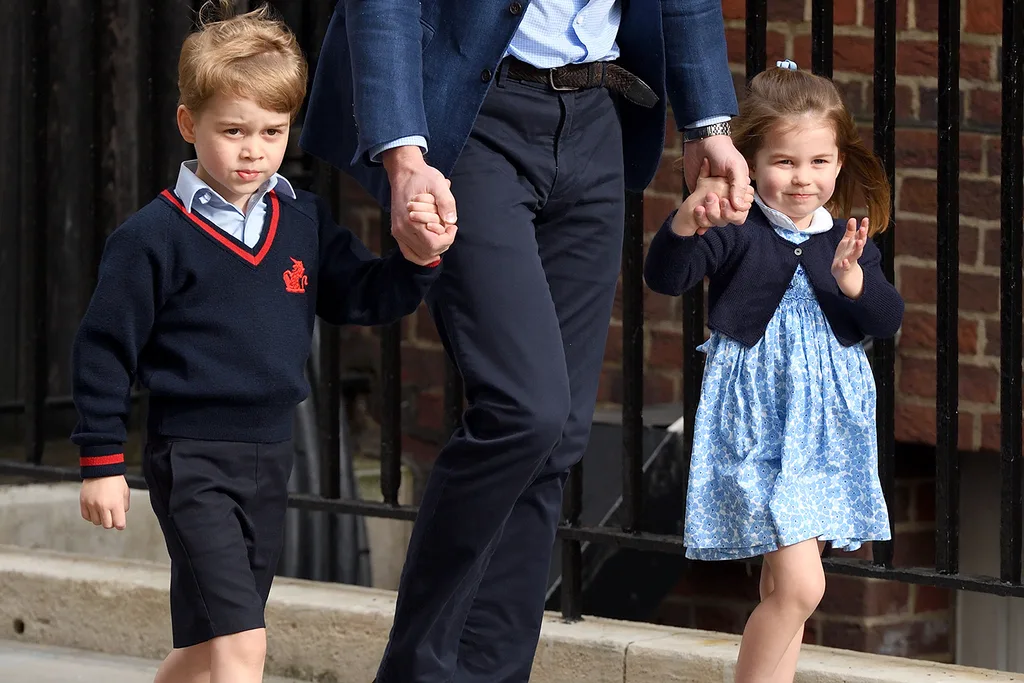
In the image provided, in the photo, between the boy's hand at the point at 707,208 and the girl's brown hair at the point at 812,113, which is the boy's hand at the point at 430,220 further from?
the girl's brown hair at the point at 812,113

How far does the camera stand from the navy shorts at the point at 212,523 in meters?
2.74

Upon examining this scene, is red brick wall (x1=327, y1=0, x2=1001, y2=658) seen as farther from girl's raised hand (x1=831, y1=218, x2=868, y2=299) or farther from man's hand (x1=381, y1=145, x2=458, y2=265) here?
man's hand (x1=381, y1=145, x2=458, y2=265)

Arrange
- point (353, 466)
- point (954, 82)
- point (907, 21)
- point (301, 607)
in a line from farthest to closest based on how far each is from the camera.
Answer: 1. point (353, 466)
2. point (907, 21)
3. point (301, 607)
4. point (954, 82)

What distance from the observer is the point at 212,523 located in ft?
9.02

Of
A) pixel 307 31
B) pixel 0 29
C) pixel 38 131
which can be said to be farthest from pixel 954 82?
pixel 0 29

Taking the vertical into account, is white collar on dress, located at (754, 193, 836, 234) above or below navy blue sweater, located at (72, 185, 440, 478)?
above

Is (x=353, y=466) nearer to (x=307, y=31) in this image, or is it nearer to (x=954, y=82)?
(x=307, y=31)

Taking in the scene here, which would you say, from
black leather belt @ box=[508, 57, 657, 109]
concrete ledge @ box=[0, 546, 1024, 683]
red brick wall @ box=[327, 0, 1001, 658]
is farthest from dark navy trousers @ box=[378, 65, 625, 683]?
red brick wall @ box=[327, 0, 1001, 658]

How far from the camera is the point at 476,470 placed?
8.66 feet

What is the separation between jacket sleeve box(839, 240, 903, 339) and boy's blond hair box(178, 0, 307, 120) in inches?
41.0

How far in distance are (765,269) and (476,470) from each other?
755 mm

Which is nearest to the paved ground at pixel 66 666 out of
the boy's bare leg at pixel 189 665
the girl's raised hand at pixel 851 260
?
the boy's bare leg at pixel 189 665

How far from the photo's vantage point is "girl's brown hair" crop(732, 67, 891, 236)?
311cm

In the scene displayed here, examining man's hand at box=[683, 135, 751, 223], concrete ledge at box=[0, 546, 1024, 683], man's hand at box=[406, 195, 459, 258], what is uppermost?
man's hand at box=[683, 135, 751, 223]
